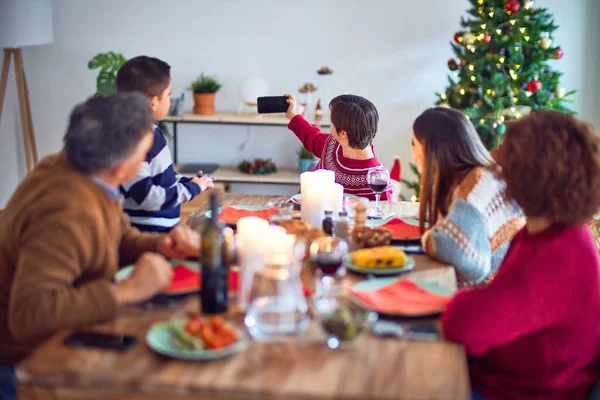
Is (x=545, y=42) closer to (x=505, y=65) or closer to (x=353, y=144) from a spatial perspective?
(x=505, y=65)

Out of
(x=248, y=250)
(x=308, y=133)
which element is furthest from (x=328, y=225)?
(x=308, y=133)

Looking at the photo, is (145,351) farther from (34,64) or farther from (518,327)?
(34,64)

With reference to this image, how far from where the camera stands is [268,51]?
5391 mm

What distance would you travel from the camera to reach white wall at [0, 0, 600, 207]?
523cm

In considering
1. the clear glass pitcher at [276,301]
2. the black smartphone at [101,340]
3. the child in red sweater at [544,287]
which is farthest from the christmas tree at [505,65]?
the black smartphone at [101,340]

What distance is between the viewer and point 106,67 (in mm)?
5008

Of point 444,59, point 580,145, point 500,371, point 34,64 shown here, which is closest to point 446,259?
point 500,371

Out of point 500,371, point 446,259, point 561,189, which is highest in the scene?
point 561,189

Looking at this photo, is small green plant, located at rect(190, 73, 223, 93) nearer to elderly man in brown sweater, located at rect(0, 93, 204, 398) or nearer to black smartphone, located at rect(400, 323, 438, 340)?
elderly man in brown sweater, located at rect(0, 93, 204, 398)

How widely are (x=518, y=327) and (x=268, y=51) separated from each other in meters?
3.90

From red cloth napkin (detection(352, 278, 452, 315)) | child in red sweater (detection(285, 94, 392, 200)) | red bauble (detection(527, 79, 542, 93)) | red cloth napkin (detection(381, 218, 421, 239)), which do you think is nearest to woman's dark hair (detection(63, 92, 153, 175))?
red cloth napkin (detection(352, 278, 452, 315))

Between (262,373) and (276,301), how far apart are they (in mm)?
250

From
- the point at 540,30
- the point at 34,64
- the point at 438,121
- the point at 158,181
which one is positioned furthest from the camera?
the point at 34,64

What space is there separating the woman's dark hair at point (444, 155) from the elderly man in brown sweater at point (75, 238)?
3.10 feet
